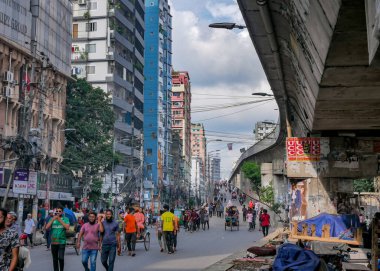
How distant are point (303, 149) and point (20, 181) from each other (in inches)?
510

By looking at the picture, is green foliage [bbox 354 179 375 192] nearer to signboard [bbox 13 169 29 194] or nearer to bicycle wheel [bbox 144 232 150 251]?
bicycle wheel [bbox 144 232 150 251]

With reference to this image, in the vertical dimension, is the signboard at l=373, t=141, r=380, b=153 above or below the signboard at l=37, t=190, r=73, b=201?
above

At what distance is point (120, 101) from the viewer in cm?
7069

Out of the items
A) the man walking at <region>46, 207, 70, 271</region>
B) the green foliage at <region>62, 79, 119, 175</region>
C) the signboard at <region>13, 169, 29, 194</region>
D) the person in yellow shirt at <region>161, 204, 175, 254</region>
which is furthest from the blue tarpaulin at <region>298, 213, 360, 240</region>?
the green foliage at <region>62, 79, 119, 175</region>

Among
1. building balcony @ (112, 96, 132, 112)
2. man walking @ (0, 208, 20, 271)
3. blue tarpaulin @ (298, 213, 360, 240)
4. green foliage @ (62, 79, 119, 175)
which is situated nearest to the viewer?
man walking @ (0, 208, 20, 271)

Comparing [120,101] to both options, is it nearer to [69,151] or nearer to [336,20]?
[69,151]

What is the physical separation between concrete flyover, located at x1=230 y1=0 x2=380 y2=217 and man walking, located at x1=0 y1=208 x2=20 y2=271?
4.77m

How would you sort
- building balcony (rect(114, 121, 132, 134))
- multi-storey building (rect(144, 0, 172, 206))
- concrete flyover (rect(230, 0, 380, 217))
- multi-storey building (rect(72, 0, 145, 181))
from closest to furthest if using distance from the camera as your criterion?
1. concrete flyover (rect(230, 0, 380, 217))
2. multi-storey building (rect(72, 0, 145, 181))
3. building balcony (rect(114, 121, 132, 134))
4. multi-storey building (rect(144, 0, 172, 206))

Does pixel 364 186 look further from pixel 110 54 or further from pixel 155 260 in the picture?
pixel 155 260

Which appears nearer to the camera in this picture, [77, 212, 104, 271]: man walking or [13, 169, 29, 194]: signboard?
[77, 212, 104, 271]: man walking

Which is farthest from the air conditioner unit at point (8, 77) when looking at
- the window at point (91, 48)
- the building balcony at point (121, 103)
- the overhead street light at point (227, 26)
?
the window at point (91, 48)

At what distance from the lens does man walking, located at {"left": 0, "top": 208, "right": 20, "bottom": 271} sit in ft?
23.5

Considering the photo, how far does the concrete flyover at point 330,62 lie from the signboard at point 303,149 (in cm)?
36

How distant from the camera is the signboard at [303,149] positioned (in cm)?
1661
